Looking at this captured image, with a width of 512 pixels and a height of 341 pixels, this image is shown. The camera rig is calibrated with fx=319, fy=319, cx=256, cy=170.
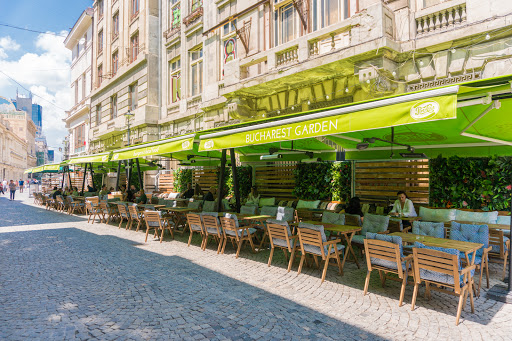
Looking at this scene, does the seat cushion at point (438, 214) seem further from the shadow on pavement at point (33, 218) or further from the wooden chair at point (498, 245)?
the shadow on pavement at point (33, 218)

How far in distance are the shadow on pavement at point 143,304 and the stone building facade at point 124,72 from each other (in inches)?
641

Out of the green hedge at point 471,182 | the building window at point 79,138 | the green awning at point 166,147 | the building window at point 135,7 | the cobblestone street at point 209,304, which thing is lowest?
the cobblestone street at point 209,304

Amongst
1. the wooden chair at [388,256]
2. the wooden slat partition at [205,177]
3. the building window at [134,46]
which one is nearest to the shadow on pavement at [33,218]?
the wooden slat partition at [205,177]

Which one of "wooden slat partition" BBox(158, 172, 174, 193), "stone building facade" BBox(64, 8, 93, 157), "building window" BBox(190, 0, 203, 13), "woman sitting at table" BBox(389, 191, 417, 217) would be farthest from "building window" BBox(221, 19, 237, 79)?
"stone building facade" BBox(64, 8, 93, 157)

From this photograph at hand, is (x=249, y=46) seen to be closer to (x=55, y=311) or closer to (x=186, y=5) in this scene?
(x=186, y=5)

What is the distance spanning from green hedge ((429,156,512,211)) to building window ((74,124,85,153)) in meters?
37.8

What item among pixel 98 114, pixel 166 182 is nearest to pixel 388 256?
pixel 166 182

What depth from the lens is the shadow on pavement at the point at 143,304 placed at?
3746 mm

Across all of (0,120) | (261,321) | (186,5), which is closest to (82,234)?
(261,321)

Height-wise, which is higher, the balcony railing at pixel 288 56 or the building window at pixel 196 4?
the building window at pixel 196 4

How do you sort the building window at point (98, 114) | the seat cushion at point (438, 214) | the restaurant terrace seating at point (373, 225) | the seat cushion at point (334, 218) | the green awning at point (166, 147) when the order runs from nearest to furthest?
the restaurant terrace seating at point (373, 225) → the seat cushion at point (334, 218) → the seat cushion at point (438, 214) → the green awning at point (166, 147) → the building window at point (98, 114)

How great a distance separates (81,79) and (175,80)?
78.7 ft

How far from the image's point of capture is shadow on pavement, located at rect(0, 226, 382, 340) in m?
3.75

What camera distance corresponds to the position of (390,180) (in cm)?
1023
